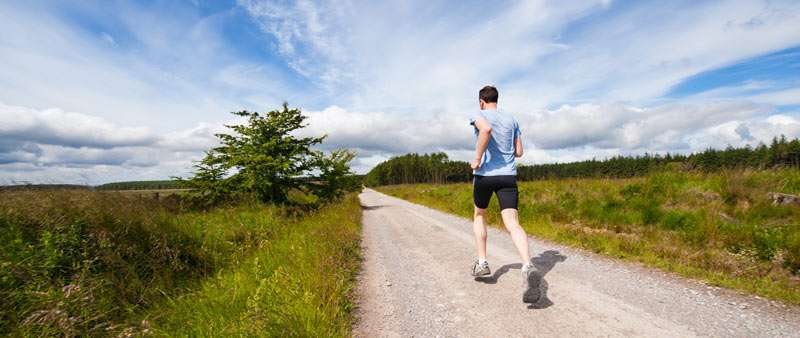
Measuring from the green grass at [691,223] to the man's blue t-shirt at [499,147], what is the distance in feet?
9.42

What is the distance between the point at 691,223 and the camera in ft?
22.8

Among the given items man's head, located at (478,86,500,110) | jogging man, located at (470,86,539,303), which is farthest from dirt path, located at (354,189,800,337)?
man's head, located at (478,86,500,110)

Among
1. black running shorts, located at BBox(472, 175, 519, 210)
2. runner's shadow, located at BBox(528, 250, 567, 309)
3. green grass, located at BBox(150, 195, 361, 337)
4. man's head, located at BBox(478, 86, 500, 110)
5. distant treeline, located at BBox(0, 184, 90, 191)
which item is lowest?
runner's shadow, located at BBox(528, 250, 567, 309)

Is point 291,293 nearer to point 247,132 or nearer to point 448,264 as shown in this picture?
point 448,264

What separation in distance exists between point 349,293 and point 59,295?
9.70 ft

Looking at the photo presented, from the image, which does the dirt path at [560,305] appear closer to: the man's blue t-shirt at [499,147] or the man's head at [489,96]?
the man's blue t-shirt at [499,147]

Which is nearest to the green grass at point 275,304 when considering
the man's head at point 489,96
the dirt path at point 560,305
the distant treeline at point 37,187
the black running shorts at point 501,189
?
the dirt path at point 560,305

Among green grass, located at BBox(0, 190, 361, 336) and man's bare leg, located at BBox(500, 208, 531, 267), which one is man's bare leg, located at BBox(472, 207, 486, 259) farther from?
green grass, located at BBox(0, 190, 361, 336)

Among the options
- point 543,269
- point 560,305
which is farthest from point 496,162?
point 543,269

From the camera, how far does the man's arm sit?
3.76 m

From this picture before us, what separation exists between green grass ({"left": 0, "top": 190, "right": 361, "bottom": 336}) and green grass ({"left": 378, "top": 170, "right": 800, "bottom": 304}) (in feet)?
15.2

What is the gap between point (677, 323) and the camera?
295 centimetres

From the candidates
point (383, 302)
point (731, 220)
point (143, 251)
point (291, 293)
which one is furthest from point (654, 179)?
point (143, 251)

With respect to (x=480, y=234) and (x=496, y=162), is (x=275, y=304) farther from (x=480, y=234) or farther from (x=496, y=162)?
(x=496, y=162)
